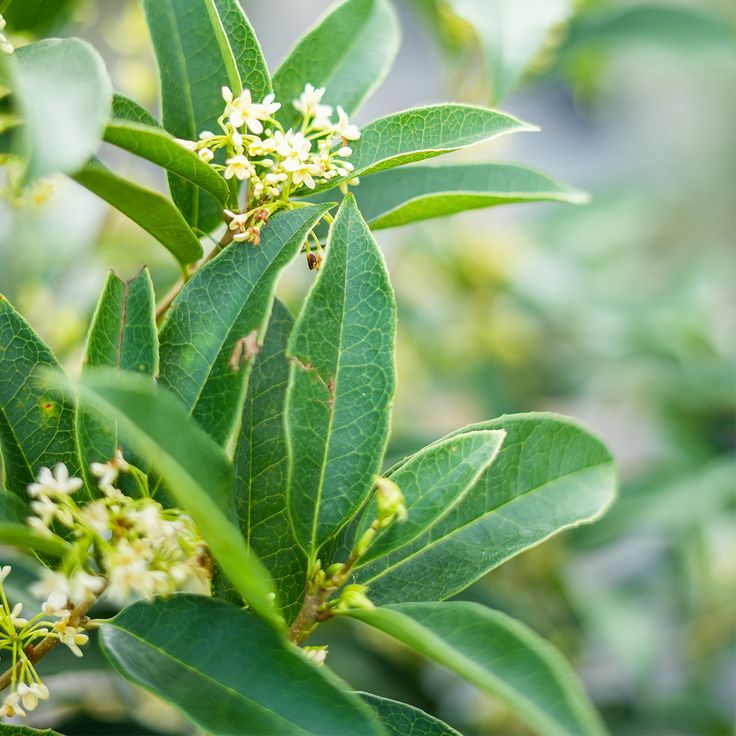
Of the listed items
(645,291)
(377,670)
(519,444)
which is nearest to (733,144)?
(645,291)

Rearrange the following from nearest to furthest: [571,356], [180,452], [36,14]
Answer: [180,452] → [36,14] → [571,356]

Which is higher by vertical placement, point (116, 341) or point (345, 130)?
point (345, 130)

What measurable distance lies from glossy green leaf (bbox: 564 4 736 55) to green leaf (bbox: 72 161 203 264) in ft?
3.22

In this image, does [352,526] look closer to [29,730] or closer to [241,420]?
[241,420]

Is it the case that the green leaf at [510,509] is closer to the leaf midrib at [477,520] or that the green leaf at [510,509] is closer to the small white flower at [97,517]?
the leaf midrib at [477,520]

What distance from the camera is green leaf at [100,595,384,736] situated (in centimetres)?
45

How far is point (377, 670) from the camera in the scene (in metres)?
1.19

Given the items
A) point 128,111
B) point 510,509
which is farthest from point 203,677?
point 128,111

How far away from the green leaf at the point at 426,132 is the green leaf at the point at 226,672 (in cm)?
27

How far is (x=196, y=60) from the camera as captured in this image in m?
0.59

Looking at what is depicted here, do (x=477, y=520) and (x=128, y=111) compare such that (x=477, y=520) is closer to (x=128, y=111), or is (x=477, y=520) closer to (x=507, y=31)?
(x=128, y=111)

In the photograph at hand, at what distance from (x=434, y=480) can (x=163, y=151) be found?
0.25 m

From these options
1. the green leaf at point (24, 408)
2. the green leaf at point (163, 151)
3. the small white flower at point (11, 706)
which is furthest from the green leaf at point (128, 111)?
the small white flower at point (11, 706)

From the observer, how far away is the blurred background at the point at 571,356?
1.15 m
